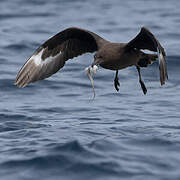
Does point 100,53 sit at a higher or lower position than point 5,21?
higher

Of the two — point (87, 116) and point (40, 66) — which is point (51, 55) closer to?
point (40, 66)

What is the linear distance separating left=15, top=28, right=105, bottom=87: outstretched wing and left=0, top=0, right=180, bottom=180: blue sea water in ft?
1.79

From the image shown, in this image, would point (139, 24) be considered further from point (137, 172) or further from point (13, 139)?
point (137, 172)

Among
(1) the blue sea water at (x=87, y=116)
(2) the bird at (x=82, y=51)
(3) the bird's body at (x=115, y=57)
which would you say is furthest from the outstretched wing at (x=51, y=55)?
(3) the bird's body at (x=115, y=57)

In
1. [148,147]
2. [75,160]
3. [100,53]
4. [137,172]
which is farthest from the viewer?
[100,53]

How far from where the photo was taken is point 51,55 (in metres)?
9.39

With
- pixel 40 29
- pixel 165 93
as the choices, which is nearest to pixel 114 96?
pixel 165 93

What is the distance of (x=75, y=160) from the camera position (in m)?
6.71

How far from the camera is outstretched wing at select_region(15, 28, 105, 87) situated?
9250mm

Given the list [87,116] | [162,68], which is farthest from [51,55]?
[162,68]

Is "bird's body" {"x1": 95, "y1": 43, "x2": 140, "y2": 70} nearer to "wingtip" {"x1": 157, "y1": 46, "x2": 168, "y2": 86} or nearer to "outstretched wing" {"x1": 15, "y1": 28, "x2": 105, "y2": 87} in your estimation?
"wingtip" {"x1": 157, "y1": 46, "x2": 168, "y2": 86}

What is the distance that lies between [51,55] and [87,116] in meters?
1.10

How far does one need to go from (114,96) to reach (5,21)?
7.08 metres

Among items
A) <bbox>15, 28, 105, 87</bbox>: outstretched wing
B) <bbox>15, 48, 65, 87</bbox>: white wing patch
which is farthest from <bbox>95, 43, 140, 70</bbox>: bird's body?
<bbox>15, 48, 65, 87</bbox>: white wing patch
